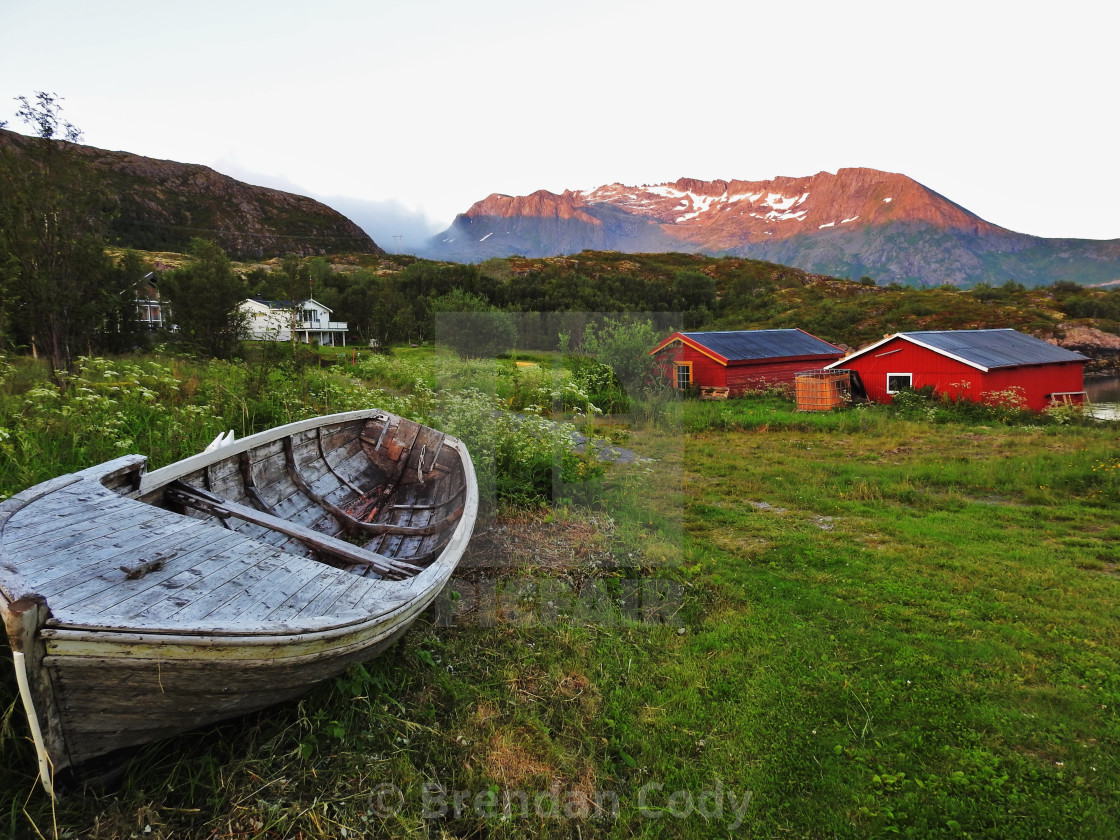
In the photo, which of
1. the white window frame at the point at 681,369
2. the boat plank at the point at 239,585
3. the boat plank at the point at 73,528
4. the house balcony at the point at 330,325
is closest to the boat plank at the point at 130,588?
the boat plank at the point at 239,585

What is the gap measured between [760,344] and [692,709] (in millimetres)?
24469

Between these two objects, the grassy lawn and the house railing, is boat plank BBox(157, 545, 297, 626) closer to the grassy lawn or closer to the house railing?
the grassy lawn

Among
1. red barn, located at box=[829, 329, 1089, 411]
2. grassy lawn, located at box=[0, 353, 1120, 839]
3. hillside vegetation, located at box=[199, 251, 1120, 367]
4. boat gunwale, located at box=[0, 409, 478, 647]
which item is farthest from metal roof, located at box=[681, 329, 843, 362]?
boat gunwale, located at box=[0, 409, 478, 647]

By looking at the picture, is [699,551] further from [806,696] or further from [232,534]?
[232,534]

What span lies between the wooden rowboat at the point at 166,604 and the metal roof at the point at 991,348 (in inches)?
874

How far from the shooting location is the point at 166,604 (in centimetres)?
230

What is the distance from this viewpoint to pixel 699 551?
259 inches

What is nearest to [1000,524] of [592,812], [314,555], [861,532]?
[861,532]

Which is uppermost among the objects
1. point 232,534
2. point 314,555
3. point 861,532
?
point 232,534

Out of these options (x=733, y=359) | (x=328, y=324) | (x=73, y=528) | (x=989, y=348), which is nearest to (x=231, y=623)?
(x=73, y=528)

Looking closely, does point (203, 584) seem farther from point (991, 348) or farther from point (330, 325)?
point (330, 325)

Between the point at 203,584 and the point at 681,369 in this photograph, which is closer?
the point at 203,584

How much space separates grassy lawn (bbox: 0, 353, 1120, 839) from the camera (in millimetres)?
2664

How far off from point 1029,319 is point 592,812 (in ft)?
189
